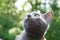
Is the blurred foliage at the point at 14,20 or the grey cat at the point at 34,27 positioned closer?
the grey cat at the point at 34,27

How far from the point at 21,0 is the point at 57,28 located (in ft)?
2.11

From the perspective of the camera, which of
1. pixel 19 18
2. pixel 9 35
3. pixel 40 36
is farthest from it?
pixel 19 18

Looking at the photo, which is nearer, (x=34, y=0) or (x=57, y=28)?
(x=57, y=28)

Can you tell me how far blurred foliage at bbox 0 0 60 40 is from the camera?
3.64m

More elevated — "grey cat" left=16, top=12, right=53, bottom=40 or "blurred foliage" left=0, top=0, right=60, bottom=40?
"grey cat" left=16, top=12, right=53, bottom=40

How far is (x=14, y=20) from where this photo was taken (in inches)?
153

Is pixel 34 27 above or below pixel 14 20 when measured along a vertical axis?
above

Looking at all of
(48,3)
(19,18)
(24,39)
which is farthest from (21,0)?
(24,39)

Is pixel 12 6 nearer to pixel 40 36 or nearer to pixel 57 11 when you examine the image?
Result: pixel 57 11

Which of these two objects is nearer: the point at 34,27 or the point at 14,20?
the point at 34,27

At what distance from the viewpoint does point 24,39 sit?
139cm

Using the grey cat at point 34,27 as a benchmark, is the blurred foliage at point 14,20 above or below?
below

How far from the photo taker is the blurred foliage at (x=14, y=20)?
3645 millimetres

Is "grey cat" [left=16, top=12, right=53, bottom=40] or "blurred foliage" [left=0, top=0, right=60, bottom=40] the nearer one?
"grey cat" [left=16, top=12, right=53, bottom=40]
